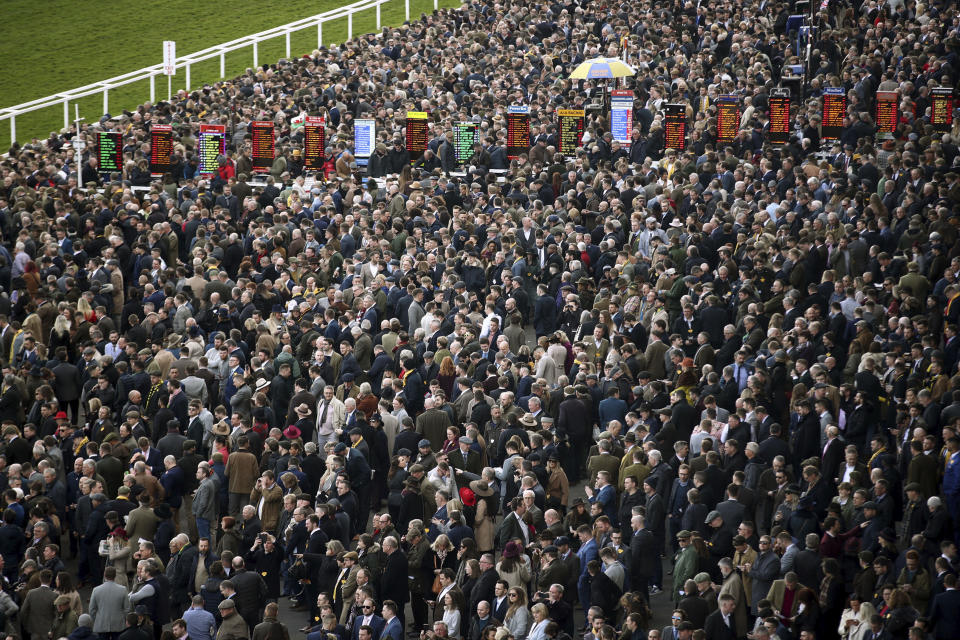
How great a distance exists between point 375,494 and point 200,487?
7.75 feet

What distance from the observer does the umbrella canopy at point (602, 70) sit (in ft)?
94.6

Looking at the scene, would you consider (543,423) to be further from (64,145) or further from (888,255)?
(64,145)

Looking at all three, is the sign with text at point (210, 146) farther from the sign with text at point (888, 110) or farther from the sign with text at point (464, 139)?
the sign with text at point (888, 110)

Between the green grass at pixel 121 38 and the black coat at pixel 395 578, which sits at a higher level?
the green grass at pixel 121 38

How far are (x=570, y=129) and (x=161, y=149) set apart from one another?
8152 millimetres

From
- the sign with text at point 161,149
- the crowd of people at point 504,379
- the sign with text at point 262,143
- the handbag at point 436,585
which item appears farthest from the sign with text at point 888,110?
the handbag at point 436,585

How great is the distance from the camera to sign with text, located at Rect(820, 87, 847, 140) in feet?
Result: 83.4

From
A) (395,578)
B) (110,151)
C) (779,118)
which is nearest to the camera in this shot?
(395,578)

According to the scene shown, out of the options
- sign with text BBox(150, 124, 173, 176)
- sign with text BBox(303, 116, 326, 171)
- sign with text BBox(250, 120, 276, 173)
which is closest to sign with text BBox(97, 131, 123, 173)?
sign with text BBox(150, 124, 173, 176)

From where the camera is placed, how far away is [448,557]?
14656 mm

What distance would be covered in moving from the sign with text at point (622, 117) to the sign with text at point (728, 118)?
6.38ft

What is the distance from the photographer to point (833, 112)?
25.5 meters

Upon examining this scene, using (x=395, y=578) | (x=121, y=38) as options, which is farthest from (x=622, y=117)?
(x=121, y=38)

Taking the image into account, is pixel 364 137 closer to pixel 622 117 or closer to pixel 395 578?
pixel 622 117
